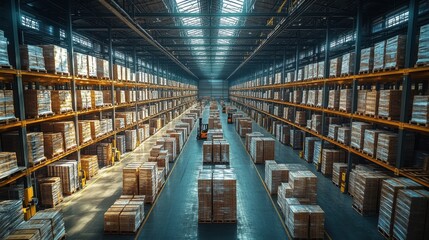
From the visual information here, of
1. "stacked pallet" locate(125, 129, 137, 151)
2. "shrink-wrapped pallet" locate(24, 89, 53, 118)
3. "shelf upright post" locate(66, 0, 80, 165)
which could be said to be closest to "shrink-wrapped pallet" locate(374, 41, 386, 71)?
"shrink-wrapped pallet" locate(24, 89, 53, 118)

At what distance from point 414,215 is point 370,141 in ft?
9.60

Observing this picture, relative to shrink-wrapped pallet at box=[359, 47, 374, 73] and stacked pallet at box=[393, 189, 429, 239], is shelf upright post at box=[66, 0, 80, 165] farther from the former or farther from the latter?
stacked pallet at box=[393, 189, 429, 239]

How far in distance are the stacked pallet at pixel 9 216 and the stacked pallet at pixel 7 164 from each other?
724 millimetres

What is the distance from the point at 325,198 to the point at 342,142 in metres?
2.36

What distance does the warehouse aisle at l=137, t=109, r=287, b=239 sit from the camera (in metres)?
6.69

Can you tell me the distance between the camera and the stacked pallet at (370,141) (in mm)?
7937

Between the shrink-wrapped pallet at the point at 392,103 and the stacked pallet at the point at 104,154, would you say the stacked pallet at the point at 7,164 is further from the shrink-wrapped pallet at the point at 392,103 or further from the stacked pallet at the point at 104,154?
the shrink-wrapped pallet at the point at 392,103

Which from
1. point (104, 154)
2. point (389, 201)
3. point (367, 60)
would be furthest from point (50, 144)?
point (367, 60)

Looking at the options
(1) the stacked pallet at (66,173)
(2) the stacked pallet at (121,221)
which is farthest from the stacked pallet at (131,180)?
(1) the stacked pallet at (66,173)

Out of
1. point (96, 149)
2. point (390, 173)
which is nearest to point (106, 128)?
point (96, 149)

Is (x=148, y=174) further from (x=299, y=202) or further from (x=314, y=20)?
(x=314, y=20)

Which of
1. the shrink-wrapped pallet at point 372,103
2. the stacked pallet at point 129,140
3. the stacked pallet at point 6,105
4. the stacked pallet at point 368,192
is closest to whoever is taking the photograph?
the stacked pallet at point 6,105

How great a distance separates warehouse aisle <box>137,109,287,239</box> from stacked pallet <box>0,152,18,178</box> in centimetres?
355

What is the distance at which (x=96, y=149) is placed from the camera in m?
12.7
